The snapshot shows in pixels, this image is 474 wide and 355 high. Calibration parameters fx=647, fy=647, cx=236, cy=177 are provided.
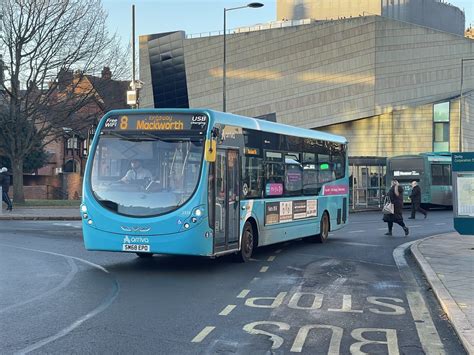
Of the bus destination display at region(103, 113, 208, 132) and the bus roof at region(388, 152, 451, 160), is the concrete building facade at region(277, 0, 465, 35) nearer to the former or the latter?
the bus roof at region(388, 152, 451, 160)

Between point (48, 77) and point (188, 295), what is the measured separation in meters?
26.1

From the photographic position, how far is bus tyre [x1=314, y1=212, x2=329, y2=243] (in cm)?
1748

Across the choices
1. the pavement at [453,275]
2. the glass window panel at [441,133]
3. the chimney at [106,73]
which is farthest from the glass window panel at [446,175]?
the glass window panel at [441,133]

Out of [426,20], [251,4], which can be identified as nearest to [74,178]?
[251,4]

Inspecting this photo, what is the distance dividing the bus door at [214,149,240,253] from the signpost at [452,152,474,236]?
4986 mm

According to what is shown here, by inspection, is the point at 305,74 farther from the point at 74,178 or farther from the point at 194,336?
the point at 194,336

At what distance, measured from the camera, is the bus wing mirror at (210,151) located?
1124 centimetres

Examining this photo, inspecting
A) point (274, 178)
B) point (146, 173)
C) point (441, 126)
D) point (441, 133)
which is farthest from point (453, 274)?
point (441, 126)

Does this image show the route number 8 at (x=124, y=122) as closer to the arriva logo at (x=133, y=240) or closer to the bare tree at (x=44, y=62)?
the arriva logo at (x=133, y=240)

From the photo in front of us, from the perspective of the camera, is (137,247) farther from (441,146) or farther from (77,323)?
(441,146)

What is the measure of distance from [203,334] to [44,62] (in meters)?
27.5

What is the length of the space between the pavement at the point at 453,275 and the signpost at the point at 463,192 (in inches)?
26.8

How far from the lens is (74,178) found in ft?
188

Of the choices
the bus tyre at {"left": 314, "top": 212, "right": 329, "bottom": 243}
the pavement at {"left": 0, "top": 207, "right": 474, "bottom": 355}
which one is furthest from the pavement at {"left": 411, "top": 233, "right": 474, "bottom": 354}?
the bus tyre at {"left": 314, "top": 212, "right": 329, "bottom": 243}
